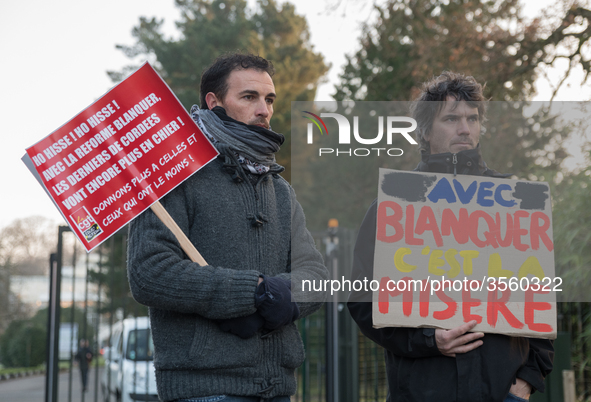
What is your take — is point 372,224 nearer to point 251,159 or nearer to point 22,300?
point 251,159

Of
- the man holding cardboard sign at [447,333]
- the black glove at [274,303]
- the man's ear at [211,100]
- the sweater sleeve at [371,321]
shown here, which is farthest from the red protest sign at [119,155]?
the man holding cardboard sign at [447,333]

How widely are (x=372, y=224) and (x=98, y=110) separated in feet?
3.65

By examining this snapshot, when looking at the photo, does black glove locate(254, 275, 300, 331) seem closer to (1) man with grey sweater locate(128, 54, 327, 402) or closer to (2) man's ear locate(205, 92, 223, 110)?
(1) man with grey sweater locate(128, 54, 327, 402)

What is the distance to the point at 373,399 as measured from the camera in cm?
540

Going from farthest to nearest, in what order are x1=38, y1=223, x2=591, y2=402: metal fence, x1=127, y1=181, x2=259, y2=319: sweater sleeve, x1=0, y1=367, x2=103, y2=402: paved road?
1. x1=0, y1=367, x2=103, y2=402: paved road
2. x1=38, y1=223, x2=591, y2=402: metal fence
3. x1=127, y1=181, x2=259, y2=319: sweater sleeve

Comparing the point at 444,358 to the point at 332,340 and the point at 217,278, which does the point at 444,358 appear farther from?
the point at 332,340

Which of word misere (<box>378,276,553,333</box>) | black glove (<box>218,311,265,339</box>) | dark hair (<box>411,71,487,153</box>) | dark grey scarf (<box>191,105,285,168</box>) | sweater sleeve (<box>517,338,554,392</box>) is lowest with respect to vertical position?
sweater sleeve (<box>517,338,554,392</box>)

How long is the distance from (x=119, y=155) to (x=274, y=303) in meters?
0.82

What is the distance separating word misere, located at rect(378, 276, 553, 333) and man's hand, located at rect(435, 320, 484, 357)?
0.12 feet

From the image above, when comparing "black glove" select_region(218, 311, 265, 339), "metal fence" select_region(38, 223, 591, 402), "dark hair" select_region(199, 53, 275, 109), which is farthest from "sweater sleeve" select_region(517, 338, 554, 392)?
"metal fence" select_region(38, 223, 591, 402)

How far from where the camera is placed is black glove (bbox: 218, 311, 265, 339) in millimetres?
1947

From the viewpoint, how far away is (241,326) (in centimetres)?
195

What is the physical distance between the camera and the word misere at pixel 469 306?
198cm

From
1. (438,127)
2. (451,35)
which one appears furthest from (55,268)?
(451,35)
